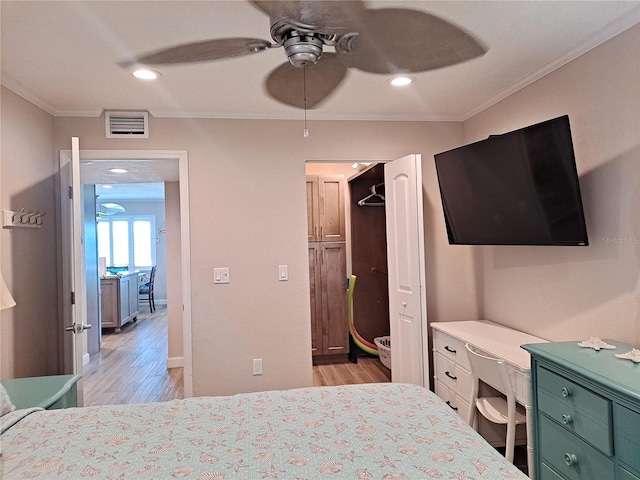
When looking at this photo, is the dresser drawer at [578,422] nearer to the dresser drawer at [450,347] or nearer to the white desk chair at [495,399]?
the white desk chair at [495,399]

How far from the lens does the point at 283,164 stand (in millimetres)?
3303

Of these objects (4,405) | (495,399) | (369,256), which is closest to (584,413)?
(495,399)

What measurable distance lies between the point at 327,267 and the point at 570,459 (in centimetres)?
299

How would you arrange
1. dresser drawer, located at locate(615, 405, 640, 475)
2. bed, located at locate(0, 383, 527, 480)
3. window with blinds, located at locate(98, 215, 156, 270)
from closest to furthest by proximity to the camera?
bed, located at locate(0, 383, 527, 480), dresser drawer, located at locate(615, 405, 640, 475), window with blinds, located at locate(98, 215, 156, 270)

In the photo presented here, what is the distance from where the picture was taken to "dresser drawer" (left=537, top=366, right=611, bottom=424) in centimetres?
162

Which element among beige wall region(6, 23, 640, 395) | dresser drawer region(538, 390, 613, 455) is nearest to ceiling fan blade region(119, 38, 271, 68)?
beige wall region(6, 23, 640, 395)

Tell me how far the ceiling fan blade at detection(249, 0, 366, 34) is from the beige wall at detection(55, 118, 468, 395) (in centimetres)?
158

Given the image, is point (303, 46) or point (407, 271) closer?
point (303, 46)

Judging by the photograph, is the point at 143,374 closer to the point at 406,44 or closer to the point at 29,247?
the point at 29,247

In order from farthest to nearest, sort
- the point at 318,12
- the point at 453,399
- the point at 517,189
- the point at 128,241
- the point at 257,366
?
the point at 128,241 → the point at 257,366 → the point at 453,399 → the point at 517,189 → the point at 318,12

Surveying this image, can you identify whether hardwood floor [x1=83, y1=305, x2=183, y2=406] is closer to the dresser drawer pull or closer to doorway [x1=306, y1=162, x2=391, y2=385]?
doorway [x1=306, y1=162, x2=391, y2=385]

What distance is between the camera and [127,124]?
10.2 ft

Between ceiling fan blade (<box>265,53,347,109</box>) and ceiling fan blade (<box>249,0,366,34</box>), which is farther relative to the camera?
ceiling fan blade (<box>265,53,347,109</box>)

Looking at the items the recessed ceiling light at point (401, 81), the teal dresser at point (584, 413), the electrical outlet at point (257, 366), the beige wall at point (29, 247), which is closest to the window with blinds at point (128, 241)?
the beige wall at point (29, 247)
